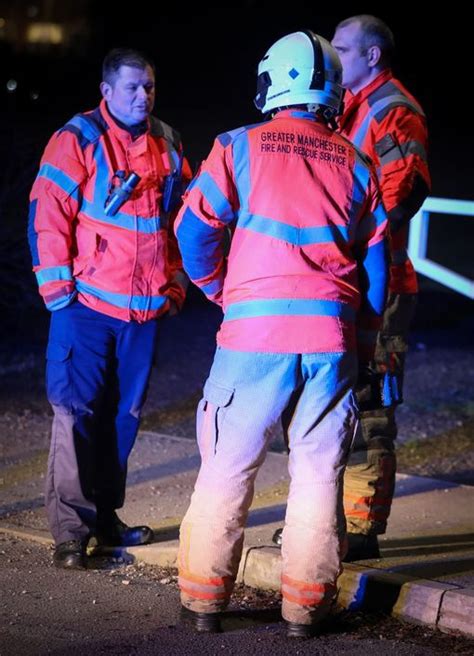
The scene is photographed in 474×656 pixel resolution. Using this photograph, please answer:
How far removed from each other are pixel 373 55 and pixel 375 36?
3.6 inches

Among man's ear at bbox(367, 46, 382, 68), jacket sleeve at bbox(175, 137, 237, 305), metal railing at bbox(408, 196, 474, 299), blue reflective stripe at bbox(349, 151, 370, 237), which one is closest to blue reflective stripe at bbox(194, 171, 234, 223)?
jacket sleeve at bbox(175, 137, 237, 305)

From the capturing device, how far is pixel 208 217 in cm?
440

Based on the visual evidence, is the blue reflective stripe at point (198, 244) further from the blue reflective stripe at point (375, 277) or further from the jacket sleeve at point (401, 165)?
the jacket sleeve at point (401, 165)

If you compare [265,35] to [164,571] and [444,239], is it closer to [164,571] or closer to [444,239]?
[444,239]

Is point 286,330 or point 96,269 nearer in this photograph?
point 286,330

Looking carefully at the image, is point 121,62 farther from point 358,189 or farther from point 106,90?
point 358,189

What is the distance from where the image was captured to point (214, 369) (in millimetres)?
4484

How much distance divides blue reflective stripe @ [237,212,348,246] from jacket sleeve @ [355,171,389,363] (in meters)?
0.24

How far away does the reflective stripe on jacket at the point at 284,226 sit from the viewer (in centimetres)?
432

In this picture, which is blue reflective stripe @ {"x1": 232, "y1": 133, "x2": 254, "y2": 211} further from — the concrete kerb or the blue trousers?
the concrete kerb

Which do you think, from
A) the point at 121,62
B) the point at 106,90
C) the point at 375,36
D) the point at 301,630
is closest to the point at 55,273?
the point at 106,90

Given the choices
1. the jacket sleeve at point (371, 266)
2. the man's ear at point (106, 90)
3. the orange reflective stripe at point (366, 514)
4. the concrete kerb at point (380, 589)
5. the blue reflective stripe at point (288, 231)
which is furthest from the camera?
the man's ear at point (106, 90)

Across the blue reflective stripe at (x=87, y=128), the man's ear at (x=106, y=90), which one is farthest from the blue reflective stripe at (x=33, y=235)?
the man's ear at (x=106, y=90)

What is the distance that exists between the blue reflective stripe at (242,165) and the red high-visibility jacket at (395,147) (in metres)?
1.00
